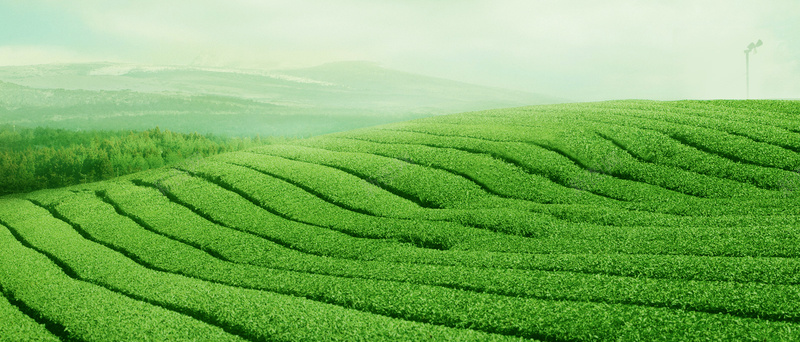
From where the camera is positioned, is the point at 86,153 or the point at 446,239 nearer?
the point at 446,239

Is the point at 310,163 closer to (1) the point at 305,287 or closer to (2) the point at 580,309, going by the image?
(1) the point at 305,287

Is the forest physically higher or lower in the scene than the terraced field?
higher

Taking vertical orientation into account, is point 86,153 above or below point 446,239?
above

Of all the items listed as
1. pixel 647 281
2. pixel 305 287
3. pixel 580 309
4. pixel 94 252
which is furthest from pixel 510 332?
pixel 94 252

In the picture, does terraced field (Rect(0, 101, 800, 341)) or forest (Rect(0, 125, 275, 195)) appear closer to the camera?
terraced field (Rect(0, 101, 800, 341))
